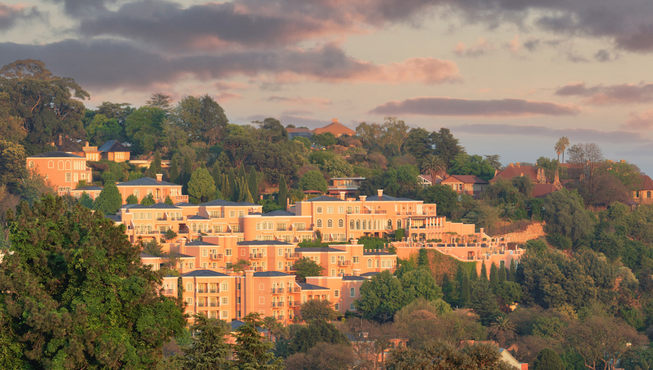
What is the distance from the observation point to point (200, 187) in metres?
88.2

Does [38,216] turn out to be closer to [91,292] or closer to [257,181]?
[91,292]

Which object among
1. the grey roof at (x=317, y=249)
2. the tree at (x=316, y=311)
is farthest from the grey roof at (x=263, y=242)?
the tree at (x=316, y=311)

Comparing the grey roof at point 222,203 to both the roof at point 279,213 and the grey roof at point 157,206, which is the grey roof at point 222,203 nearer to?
the roof at point 279,213

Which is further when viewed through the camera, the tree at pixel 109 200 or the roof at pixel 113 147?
the roof at pixel 113 147

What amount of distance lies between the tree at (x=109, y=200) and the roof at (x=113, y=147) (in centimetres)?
1820

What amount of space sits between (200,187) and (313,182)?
1044 cm

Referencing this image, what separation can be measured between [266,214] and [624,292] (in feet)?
82.1

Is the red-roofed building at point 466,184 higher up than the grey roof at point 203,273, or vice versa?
the red-roofed building at point 466,184

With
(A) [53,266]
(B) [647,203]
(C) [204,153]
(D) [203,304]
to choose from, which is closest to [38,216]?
(A) [53,266]

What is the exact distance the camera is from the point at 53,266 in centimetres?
3188

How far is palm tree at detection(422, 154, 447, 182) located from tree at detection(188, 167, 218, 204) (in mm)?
22542

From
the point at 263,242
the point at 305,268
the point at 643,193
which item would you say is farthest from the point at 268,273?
the point at 643,193

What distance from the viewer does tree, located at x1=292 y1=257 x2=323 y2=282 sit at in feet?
254

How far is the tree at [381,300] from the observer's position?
7288 centimetres
